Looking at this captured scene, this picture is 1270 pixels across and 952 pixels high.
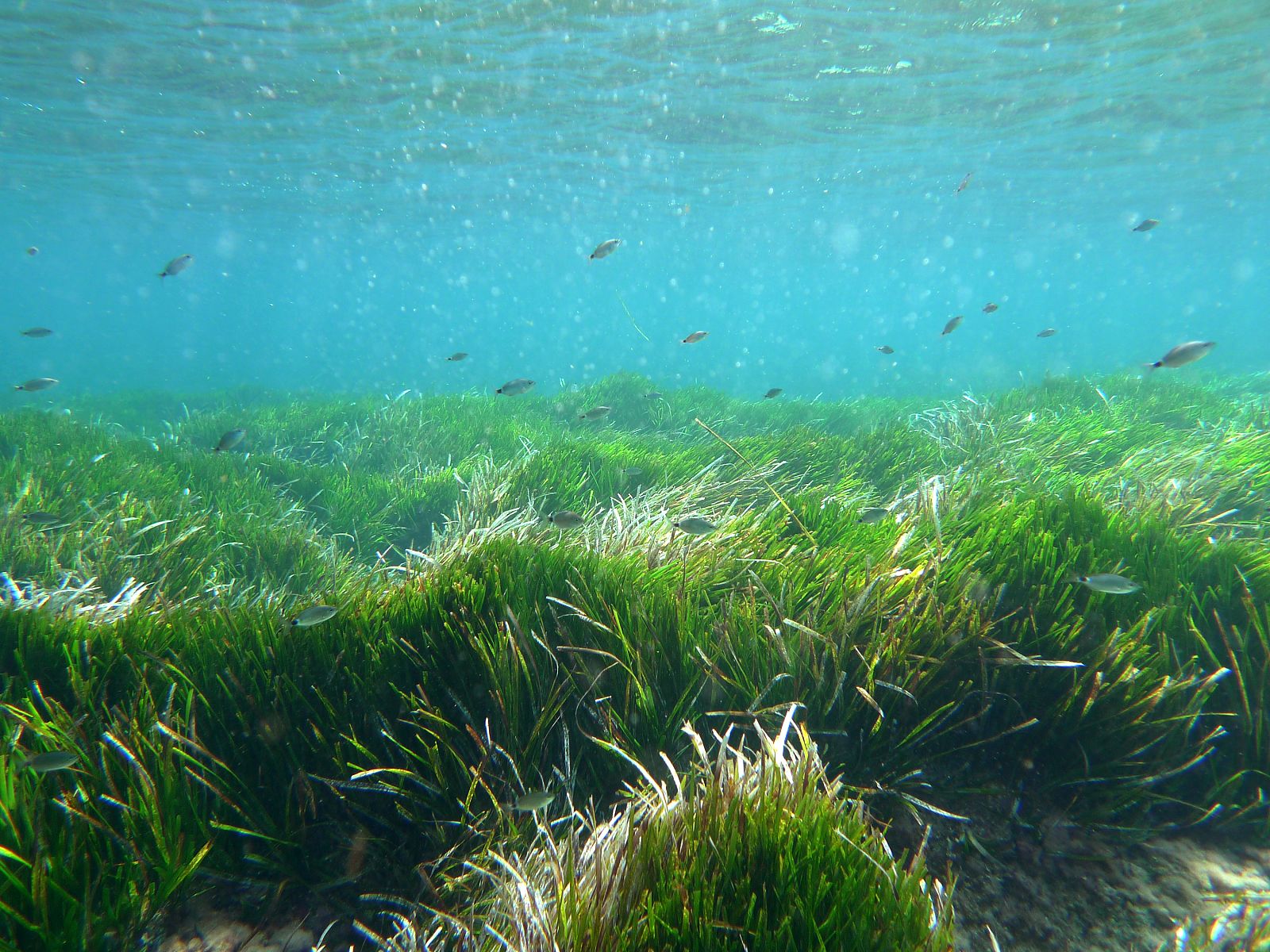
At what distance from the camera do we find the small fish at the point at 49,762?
1725 millimetres

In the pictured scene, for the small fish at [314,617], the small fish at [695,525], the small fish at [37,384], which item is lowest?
the small fish at [37,384]

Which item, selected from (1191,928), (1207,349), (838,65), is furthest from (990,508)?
(838,65)

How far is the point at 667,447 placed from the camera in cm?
1024

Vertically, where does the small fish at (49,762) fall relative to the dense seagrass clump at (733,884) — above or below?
below

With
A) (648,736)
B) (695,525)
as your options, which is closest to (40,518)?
(695,525)

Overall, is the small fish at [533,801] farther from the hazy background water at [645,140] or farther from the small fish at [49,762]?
the hazy background water at [645,140]

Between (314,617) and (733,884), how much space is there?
1.84 metres

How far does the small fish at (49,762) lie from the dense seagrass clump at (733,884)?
1.31 m

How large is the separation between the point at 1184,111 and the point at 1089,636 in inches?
1124

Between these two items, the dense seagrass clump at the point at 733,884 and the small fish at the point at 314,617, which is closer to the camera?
the dense seagrass clump at the point at 733,884

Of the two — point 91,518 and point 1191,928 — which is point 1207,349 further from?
point 91,518

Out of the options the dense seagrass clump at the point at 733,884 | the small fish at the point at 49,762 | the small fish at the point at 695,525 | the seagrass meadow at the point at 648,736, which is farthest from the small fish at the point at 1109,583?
the small fish at the point at 49,762

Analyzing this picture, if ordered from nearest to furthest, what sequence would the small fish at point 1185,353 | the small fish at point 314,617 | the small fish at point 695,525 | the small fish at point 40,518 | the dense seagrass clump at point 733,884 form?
the dense seagrass clump at point 733,884, the small fish at point 314,617, the small fish at point 695,525, the small fish at point 40,518, the small fish at point 1185,353

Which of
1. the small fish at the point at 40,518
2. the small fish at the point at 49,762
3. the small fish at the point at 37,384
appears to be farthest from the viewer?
the small fish at the point at 37,384
